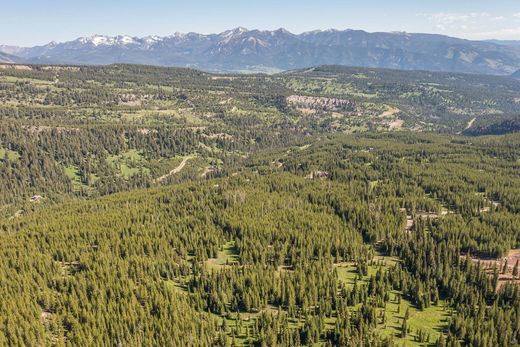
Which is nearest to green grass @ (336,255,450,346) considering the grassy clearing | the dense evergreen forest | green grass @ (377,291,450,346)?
green grass @ (377,291,450,346)

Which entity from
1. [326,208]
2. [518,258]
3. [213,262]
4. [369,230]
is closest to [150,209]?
[213,262]

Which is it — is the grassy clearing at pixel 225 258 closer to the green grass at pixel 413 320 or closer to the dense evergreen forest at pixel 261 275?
the dense evergreen forest at pixel 261 275

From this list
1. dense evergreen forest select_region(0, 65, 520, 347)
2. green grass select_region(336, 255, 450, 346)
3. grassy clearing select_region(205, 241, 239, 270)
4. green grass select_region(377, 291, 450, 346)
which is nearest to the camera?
dense evergreen forest select_region(0, 65, 520, 347)

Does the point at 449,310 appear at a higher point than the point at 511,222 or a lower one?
lower

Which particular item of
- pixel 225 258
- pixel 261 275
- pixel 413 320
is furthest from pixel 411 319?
pixel 225 258

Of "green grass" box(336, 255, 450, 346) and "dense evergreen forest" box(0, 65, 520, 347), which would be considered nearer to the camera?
"dense evergreen forest" box(0, 65, 520, 347)

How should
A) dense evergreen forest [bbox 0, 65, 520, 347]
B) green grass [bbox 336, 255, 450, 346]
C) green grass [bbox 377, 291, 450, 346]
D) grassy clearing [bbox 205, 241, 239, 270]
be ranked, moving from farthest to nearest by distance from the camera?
1. grassy clearing [bbox 205, 241, 239, 270]
2. green grass [bbox 336, 255, 450, 346]
3. green grass [bbox 377, 291, 450, 346]
4. dense evergreen forest [bbox 0, 65, 520, 347]

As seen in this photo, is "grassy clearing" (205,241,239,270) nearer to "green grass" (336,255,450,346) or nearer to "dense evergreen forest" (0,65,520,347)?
"dense evergreen forest" (0,65,520,347)

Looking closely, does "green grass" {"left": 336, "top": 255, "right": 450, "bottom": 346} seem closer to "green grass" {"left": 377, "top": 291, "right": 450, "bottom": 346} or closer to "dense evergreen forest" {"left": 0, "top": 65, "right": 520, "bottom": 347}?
"green grass" {"left": 377, "top": 291, "right": 450, "bottom": 346}

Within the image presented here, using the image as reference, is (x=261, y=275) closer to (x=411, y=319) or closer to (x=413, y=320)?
(x=411, y=319)

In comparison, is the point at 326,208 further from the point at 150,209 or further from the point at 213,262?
the point at 150,209

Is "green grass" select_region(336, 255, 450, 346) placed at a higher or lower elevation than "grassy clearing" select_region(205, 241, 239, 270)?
lower
